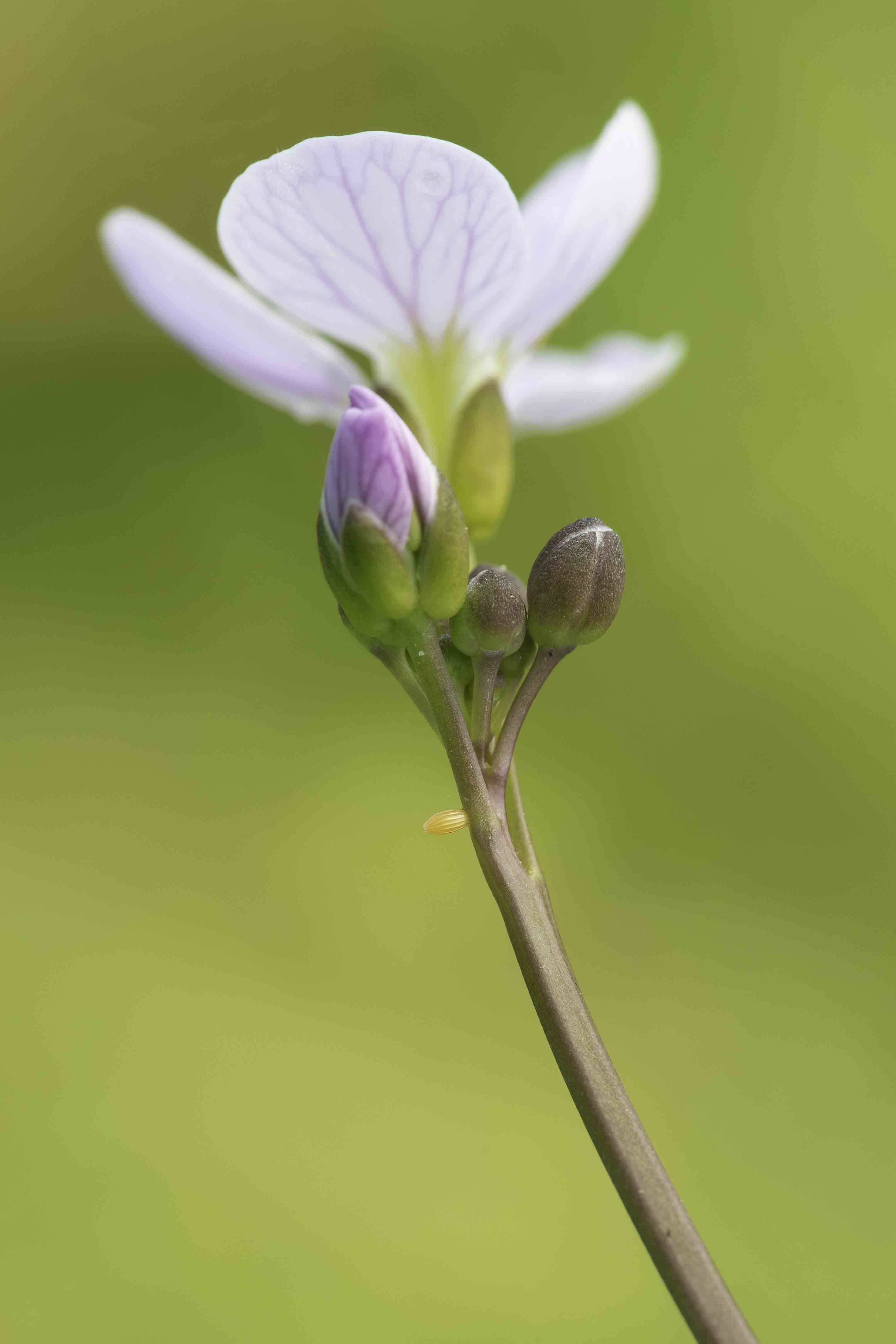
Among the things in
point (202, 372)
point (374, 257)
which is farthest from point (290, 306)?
point (202, 372)

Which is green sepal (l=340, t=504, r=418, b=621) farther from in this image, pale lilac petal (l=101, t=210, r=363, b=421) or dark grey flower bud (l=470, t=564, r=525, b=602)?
pale lilac petal (l=101, t=210, r=363, b=421)

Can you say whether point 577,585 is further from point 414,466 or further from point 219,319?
point 219,319

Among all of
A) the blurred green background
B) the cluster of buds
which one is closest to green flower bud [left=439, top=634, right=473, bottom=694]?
the cluster of buds

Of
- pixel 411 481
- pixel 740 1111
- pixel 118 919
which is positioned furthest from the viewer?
pixel 118 919

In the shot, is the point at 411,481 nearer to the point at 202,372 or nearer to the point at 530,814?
the point at 530,814

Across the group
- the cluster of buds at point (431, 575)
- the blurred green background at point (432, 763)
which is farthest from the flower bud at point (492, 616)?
the blurred green background at point (432, 763)

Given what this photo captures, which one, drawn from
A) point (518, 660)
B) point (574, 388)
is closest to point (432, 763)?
point (574, 388)
